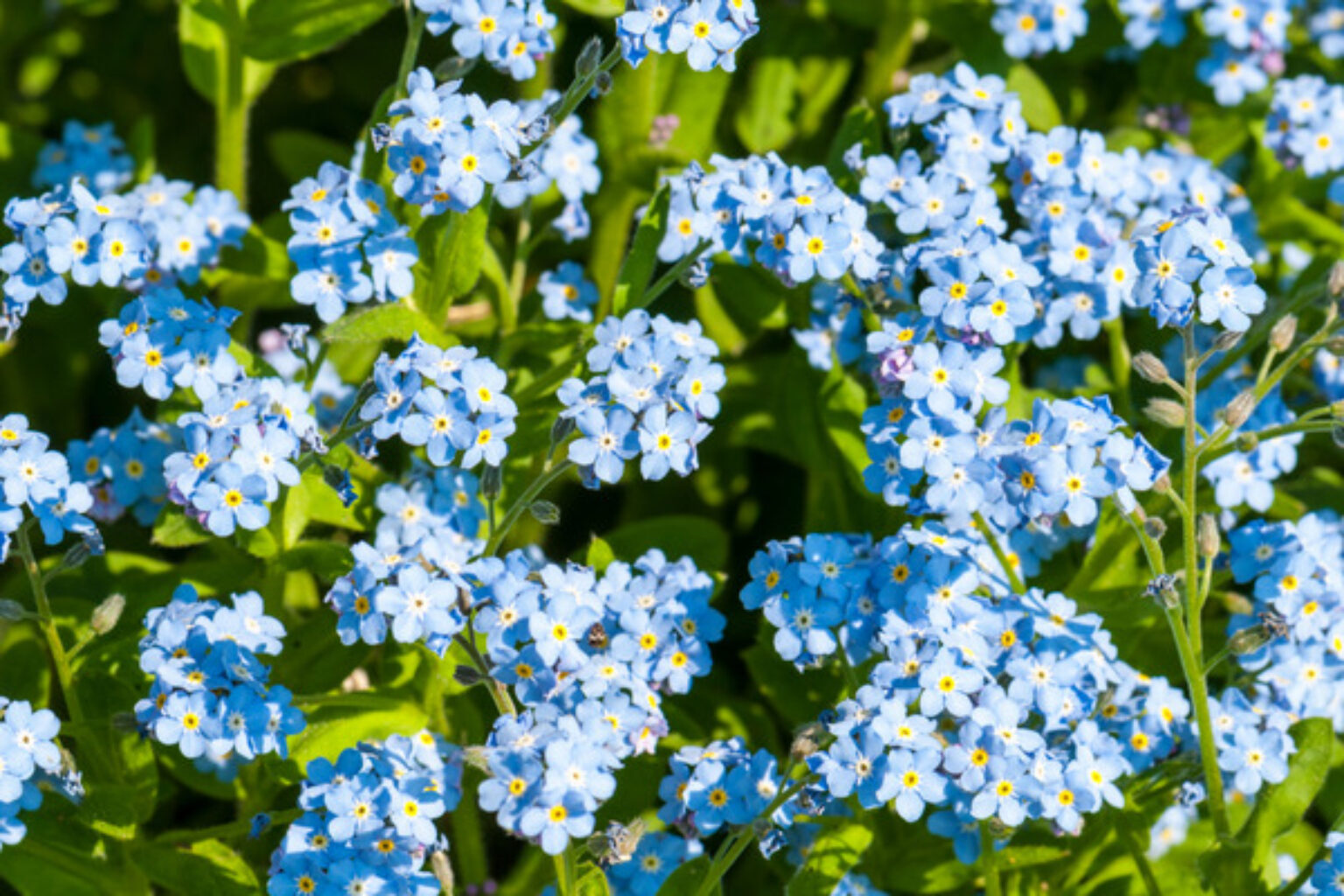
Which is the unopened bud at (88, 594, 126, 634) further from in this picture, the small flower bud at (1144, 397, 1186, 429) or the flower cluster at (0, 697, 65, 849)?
the small flower bud at (1144, 397, 1186, 429)

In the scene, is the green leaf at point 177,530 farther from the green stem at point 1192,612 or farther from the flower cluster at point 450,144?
the green stem at point 1192,612

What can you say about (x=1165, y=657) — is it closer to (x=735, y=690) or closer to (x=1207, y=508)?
(x=1207, y=508)

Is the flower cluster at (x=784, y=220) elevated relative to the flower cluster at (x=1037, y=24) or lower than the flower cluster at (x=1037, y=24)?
lower

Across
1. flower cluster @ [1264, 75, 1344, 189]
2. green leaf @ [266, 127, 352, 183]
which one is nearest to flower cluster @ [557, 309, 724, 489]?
green leaf @ [266, 127, 352, 183]

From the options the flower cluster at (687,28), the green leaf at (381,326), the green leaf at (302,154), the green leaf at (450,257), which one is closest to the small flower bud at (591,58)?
the flower cluster at (687,28)

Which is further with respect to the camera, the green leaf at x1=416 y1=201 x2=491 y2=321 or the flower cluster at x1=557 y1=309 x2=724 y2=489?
the green leaf at x1=416 y1=201 x2=491 y2=321
